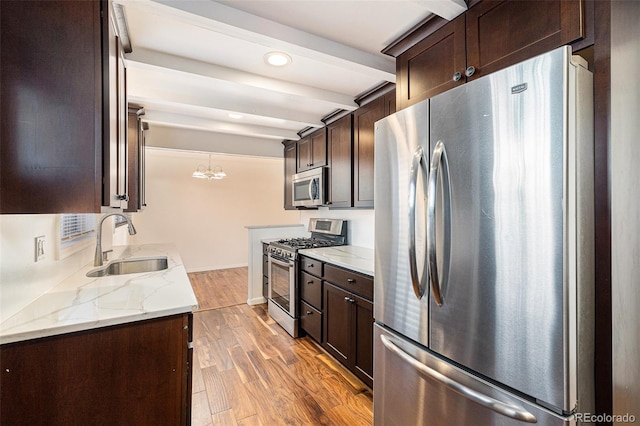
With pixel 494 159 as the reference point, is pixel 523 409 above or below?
below

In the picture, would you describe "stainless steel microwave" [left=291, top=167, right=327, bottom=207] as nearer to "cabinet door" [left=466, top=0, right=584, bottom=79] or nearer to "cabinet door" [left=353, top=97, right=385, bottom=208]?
"cabinet door" [left=353, top=97, right=385, bottom=208]

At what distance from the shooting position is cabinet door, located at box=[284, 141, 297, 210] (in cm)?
423

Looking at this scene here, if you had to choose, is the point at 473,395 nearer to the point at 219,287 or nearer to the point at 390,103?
the point at 390,103

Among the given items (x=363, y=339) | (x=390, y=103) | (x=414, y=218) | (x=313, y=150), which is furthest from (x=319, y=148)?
(x=414, y=218)

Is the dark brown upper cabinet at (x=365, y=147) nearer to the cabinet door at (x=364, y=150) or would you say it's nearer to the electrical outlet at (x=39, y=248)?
the cabinet door at (x=364, y=150)

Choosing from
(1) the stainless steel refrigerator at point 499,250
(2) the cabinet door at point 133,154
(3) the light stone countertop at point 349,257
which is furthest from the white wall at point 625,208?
(2) the cabinet door at point 133,154

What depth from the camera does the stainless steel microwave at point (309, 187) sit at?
131 inches

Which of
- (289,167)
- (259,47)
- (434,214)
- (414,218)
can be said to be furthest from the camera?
(289,167)

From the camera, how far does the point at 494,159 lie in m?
1.01

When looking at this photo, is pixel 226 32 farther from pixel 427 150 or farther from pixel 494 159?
pixel 494 159

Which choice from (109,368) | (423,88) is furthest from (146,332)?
(423,88)

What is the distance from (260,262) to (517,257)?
3.44 meters

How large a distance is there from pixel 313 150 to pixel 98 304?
9.26 ft

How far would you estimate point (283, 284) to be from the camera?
3.21 m
